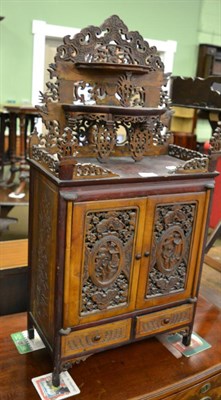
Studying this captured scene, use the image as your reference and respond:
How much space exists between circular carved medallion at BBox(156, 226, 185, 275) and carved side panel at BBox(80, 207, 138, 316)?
130 mm

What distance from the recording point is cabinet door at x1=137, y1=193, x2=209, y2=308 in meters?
1.49

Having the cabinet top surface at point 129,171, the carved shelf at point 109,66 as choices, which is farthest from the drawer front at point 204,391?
the carved shelf at point 109,66

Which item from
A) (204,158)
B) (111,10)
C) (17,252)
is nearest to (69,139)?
(204,158)

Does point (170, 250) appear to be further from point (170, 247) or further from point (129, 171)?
point (129, 171)

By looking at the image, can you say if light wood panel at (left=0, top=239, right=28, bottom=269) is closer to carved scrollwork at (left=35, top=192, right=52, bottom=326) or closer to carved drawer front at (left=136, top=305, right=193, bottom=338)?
carved scrollwork at (left=35, top=192, right=52, bottom=326)

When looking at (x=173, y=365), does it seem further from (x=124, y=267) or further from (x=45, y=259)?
(x=45, y=259)

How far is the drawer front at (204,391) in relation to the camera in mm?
1594

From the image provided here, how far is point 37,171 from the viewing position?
1.51m

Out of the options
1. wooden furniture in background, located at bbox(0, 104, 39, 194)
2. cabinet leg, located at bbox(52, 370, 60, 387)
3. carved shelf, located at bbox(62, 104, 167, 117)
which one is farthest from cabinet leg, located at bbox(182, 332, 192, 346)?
wooden furniture in background, located at bbox(0, 104, 39, 194)

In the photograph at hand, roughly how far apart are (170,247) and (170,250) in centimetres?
1

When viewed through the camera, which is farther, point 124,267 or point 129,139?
point 129,139

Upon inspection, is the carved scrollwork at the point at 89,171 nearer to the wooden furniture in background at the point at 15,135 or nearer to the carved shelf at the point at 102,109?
the carved shelf at the point at 102,109

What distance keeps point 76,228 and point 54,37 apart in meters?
4.79

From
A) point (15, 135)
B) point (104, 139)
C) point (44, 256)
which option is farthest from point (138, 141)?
point (15, 135)
